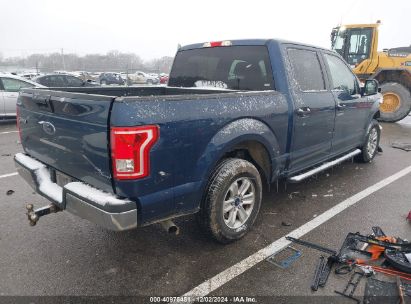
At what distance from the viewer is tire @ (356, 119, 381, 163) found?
5.92 metres

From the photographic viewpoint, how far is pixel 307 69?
4059mm

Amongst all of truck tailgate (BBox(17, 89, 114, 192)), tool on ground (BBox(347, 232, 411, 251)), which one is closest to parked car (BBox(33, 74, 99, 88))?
truck tailgate (BBox(17, 89, 114, 192))

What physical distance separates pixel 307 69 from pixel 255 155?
4.62 ft

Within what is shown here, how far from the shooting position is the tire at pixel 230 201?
294cm

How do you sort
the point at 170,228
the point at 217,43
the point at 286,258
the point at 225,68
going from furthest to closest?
the point at 217,43
the point at 225,68
the point at 286,258
the point at 170,228

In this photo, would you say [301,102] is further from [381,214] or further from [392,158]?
[392,158]

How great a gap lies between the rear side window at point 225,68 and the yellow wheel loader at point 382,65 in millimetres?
8858

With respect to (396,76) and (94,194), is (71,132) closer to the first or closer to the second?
(94,194)

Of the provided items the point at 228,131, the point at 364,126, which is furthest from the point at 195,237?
the point at 364,126

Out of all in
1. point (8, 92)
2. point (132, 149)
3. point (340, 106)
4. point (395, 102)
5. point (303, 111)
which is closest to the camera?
point (132, 149)

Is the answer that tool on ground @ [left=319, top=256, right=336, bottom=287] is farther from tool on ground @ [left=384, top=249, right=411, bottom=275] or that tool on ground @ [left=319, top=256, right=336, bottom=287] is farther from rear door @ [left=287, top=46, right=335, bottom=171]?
rear door @ [left=287, top=46, right=335, bottom=171]

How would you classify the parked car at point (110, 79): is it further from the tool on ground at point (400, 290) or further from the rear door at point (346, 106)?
the tool on ground at point (400, 290)

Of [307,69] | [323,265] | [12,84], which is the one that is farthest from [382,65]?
[12,84]

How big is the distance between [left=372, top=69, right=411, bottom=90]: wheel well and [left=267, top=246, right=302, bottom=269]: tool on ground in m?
9.88
